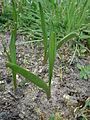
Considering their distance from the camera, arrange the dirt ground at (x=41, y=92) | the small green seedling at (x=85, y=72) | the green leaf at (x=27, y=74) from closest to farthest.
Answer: the green leaf at (x=27, y=74), the dirt ground at (x=41, y=92), the small green seedling at (x=85, y=72)

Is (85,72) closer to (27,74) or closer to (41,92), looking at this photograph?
(41,92)

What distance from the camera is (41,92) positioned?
1667mm

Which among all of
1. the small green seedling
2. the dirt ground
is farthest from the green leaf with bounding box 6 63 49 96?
the small green seedling

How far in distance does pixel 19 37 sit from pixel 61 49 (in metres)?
0.26

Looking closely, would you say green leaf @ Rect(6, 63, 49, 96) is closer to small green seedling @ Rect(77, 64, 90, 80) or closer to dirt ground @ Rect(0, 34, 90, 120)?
dirt ground @ Rect(0, 34, 90, 120)

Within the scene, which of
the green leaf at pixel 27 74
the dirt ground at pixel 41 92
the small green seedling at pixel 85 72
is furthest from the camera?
the small green seedling at pixel 85 72

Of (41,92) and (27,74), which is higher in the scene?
(27,74)

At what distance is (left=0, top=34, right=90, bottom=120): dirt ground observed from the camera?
1.56 meters

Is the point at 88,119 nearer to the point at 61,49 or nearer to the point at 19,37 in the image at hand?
the point at 61,49

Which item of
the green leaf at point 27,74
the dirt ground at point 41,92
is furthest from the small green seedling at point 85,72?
the green leaf at point 27,74

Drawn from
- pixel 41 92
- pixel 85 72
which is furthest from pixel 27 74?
pixel 85 72

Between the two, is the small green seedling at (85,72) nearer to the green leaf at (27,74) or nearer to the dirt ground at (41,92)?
the dirt ground at (41,92)

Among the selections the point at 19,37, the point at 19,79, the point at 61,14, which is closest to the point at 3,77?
the point at 19,79

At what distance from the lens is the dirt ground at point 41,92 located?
5.13 ft
